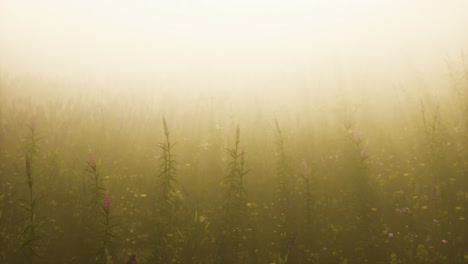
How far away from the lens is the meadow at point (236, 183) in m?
4.58

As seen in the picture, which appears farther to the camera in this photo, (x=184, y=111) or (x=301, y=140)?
(x=184, y=111)

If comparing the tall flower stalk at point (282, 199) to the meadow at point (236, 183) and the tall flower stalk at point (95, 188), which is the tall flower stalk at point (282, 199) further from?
the tall flower stalk at point (95, 188)

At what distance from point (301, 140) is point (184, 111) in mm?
3446

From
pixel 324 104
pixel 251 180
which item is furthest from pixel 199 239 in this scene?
pixel 324 104

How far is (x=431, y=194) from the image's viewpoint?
523 centimetres

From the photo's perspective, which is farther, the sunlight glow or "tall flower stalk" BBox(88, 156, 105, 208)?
the sunlight glow

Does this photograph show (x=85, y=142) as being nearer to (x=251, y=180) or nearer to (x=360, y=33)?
(x=251, y=180)

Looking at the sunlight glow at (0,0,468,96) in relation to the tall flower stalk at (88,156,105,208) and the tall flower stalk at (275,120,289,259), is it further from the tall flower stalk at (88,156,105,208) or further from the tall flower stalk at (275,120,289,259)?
the tall flower stalk at (88,156,105,208)

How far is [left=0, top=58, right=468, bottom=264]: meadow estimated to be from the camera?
458cm

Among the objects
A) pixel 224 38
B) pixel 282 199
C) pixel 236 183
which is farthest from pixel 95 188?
pixel 224 38

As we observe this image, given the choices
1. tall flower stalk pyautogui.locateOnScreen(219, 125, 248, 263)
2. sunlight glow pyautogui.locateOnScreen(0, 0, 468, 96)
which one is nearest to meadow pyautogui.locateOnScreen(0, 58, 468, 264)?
tall flower stalk pyautogui.locateOnScreen(219, 125, 248, 263)

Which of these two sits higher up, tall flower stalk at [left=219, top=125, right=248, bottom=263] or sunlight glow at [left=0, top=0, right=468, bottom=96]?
sunlight glow at [left=0, top=0, right=468, bottom=96]

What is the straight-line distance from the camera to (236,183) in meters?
6.05

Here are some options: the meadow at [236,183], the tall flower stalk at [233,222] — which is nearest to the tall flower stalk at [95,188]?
the meadow at [236,183]
